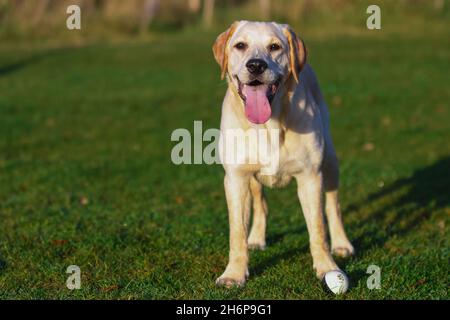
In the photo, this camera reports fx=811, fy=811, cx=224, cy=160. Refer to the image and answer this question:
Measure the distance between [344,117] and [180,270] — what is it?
928 centimetres

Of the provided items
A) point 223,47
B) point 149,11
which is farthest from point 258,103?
point 149,11

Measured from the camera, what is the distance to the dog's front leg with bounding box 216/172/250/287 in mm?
5695

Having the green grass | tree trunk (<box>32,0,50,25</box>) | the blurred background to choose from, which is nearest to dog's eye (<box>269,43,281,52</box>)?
the green grass

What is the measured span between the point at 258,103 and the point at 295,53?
1.53 feet

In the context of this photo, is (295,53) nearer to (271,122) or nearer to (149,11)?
(271,122)

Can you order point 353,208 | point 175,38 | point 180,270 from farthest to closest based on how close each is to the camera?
point 175,38, point 353,208, point 180,270

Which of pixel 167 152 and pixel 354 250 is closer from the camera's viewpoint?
pixel 354 250

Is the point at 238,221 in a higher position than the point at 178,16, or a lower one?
higher

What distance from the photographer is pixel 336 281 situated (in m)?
5.24

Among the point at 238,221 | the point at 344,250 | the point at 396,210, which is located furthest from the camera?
the point at 396,210

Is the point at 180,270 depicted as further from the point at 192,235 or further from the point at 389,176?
the point at 389,176

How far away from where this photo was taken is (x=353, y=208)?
8.38m

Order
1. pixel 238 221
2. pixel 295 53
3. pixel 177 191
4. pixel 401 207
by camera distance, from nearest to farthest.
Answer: pixel 295 53 < pixel 238 221 < pixel 401 207 < pixel 177 191
